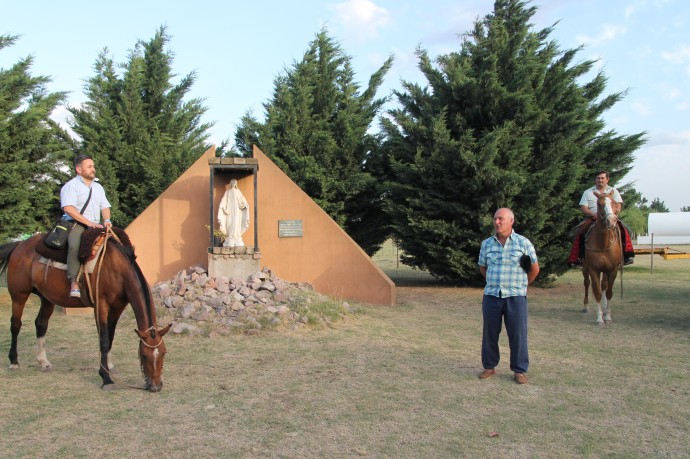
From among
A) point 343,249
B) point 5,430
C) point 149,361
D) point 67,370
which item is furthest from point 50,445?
point 343,249

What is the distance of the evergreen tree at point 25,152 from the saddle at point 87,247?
555 cm

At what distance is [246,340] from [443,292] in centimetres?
675

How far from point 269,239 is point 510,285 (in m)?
7.13

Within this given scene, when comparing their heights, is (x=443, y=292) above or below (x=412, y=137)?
below

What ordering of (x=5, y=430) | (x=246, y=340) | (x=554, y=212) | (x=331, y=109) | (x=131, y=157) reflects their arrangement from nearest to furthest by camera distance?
(x=5, y=430) < (x=246, y=340) < (x=554, y=212) < (x=131, y=157) < (x=331, y=109)

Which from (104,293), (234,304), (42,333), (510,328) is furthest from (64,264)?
(510,328)

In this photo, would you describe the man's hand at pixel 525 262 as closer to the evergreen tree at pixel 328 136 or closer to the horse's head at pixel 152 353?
the horse's head at pixel 152 353

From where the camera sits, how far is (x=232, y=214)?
36.0 ft

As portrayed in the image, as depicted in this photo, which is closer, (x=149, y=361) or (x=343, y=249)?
(x=149, y=361)

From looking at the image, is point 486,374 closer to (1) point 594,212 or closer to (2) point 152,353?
(2) point 152,353

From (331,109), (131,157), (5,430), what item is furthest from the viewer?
(331,109)

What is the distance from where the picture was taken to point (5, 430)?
4.22 metres

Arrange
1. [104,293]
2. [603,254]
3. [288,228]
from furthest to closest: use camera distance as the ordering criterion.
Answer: [288,228] < [603,254] < [104,293]

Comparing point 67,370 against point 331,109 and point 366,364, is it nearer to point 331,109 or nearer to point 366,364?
point 366,364
